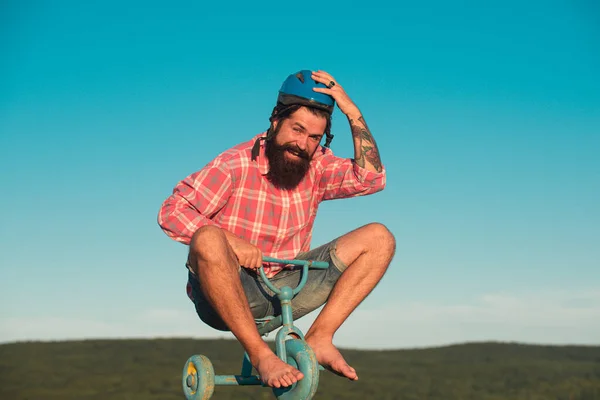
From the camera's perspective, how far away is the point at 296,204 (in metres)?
5.74

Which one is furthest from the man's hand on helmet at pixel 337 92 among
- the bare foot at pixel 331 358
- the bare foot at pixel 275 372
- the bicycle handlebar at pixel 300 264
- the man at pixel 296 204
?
the bare foot at pixel 275 372

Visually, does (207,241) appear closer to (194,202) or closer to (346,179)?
(194,202)

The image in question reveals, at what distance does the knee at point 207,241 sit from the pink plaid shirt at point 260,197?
27 centimetres

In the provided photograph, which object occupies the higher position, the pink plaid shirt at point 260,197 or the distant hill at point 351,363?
the pink plaid shirt at point 260,197

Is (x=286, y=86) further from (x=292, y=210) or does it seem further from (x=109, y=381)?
(x=109, y=381)

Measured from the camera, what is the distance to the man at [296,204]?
17.2 feet

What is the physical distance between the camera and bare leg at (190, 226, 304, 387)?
4723mm

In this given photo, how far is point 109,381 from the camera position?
2589 cm

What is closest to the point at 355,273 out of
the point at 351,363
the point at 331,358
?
the point at 331,358

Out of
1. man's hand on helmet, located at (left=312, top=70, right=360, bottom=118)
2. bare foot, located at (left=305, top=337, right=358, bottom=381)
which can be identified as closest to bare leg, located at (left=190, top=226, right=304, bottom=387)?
bare foot, located at (left=305, top=337, right=358, bottom=381)

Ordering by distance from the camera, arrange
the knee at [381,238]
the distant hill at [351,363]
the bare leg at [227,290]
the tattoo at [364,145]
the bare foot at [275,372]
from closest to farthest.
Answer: the bare foot at [275,372]
the bare leg at [227,290]
the knee at [381,238]
the tattoo at [364,145]
the distant hill at [351,363]

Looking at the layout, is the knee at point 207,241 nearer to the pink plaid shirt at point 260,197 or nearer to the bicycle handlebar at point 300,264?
the pink plaid shirt at point 260,197

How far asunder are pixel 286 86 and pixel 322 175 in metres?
0.81

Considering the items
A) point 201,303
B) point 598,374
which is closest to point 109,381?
point 598,374
